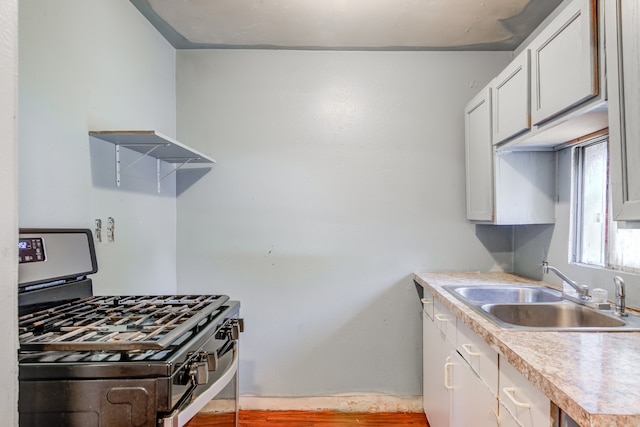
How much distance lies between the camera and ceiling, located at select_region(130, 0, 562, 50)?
6.15 ft

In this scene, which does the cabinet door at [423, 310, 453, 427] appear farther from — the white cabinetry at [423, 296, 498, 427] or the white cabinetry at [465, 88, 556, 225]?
the white cabinetry at [465, 88, 556, 225]

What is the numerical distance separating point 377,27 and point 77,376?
2139mm

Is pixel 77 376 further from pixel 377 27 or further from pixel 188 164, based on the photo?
pixel 377 27

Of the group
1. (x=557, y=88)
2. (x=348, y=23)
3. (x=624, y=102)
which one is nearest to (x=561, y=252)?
(x=557, y=88)

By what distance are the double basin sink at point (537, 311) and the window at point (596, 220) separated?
25 centimetres

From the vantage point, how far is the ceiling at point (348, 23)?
187 centimetres

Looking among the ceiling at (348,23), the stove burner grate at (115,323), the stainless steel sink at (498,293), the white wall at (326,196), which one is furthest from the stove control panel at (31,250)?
the stainless steel sink at (498,293)

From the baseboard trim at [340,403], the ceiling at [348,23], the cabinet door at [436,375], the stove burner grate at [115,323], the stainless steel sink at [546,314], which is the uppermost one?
the ceiling at [348,23]

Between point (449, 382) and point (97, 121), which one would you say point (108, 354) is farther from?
point (449, 382)

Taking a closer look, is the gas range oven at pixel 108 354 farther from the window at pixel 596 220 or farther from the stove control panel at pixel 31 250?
the window at pixel 596 220

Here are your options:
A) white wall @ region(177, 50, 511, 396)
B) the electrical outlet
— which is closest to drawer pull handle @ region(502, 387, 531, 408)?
white wall @ region(177, 50, 511, 396)

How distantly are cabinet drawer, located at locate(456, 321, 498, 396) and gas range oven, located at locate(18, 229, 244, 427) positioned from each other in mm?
871

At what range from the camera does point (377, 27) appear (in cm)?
210

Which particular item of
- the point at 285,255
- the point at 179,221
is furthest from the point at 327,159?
the point at 179,221
